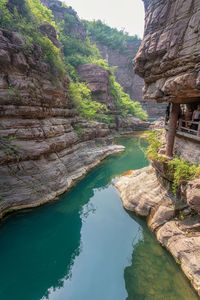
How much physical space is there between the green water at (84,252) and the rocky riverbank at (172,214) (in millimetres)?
463

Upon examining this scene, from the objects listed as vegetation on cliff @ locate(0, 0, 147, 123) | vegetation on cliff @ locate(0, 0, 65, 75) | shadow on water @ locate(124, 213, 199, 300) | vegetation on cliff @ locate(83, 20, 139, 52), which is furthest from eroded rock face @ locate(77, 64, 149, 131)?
vegetation on cliff @ locate(83, 20, 139, 52)

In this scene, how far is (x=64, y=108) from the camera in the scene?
522 inches

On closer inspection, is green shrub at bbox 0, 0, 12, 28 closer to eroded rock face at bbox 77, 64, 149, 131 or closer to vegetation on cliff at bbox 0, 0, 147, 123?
vegetation on cliff at bbox 0, 0, 147, 123

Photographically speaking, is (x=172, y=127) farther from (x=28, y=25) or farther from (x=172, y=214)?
(x=28, y=25)

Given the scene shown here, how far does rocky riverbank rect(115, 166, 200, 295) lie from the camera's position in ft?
15.9

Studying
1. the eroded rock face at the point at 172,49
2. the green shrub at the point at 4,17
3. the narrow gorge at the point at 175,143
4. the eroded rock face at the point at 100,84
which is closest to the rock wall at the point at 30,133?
the green shrub at the point at 4,17

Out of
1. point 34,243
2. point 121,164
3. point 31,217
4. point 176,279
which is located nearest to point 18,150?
point 31,217

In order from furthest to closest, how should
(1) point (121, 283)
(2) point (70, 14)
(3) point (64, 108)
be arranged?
(2) point (70, 14), (3) point (64, 108), (1) point (121, 283)

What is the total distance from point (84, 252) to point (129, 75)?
50.4m

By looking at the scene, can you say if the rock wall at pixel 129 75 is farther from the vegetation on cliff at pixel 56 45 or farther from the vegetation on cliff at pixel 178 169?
the vegetation on cliff at pixel 178 169

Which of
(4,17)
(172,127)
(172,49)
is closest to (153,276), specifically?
(172,127)

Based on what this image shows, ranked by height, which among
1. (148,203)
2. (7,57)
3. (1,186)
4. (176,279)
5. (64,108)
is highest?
(7,57)

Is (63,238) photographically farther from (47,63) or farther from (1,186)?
(47,63)

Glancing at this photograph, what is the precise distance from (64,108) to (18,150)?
6259mm
